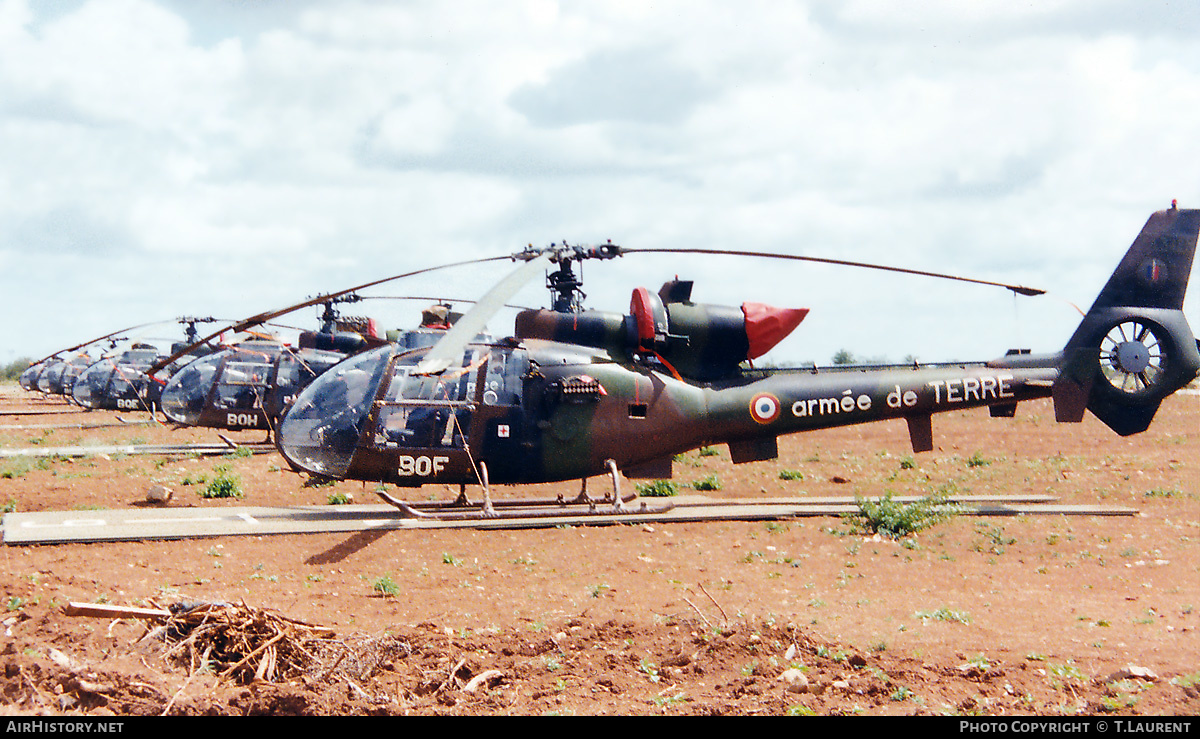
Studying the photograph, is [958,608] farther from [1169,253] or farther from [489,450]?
[1169,253]

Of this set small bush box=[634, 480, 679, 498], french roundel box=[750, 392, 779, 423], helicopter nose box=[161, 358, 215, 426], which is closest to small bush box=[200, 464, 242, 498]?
small bush box=[634, 480, 679, 498]

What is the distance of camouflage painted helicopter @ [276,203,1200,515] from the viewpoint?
12039 millimetres

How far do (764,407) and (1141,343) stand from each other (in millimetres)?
6743

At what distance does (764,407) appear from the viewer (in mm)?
13555

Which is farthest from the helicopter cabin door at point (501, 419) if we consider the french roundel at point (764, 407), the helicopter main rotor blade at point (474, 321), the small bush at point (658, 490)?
the small bush at point (658, 490)

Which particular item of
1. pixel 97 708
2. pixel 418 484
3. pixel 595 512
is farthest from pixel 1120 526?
pixel 97 708

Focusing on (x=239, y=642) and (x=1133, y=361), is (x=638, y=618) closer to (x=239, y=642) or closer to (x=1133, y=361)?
(x=239, y=642)

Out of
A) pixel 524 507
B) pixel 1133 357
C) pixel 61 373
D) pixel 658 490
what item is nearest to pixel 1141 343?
pixel 1133 357

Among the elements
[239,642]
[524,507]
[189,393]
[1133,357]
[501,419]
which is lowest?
[524,507]

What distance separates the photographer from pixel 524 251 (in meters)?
11.4

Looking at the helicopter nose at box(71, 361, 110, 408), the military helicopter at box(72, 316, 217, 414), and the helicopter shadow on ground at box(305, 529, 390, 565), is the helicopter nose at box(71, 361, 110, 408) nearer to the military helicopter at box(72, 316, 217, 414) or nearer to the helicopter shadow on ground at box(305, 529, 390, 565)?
the military helicopter at box(72, 316, 217, 414)

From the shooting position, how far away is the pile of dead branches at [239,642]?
245 inches

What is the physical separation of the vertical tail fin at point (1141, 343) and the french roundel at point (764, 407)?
16.4ft

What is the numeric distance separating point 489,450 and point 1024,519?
25.5 feet
